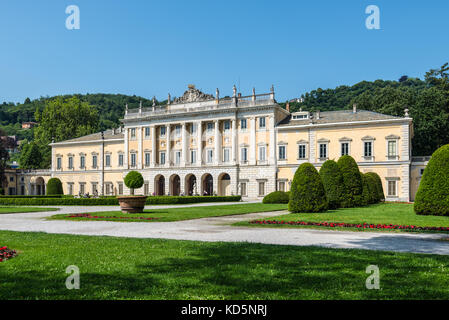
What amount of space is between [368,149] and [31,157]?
207 ft

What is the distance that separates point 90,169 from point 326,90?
6346 centimetres

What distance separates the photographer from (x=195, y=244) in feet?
34.9

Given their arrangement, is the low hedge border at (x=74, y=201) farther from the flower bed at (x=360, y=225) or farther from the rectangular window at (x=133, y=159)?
the rectangular window at (x=133, y=159)

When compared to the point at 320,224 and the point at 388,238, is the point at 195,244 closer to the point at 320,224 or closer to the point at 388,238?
the point at 388,238

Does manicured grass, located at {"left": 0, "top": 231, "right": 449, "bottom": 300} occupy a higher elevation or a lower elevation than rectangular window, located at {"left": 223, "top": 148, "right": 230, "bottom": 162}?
lower

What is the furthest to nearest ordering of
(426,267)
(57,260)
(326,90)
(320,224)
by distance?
1. (326,90)
2. (320,224)
3. (57,260)
4. (426,267)

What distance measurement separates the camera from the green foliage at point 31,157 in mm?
79312

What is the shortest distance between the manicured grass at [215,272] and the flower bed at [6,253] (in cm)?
21

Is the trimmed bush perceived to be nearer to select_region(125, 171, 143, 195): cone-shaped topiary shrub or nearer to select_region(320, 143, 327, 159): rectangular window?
select_region(125, 171, 143, 195): cone-shaped topiary shrub

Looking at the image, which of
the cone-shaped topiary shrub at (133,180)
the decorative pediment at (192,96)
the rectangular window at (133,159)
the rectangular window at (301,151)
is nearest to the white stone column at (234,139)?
the decorative pediment at (192,96)

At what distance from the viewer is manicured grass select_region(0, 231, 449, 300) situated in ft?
19.3

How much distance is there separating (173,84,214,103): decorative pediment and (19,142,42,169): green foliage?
1392 inches

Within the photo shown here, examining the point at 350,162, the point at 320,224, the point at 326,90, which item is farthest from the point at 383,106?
the point at 320,224

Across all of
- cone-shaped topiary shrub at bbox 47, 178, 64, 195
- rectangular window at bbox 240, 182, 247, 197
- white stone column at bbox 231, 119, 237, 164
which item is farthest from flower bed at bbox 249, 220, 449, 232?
cone-shaped topiary shrub at bbox 47, 178, 64, 195
